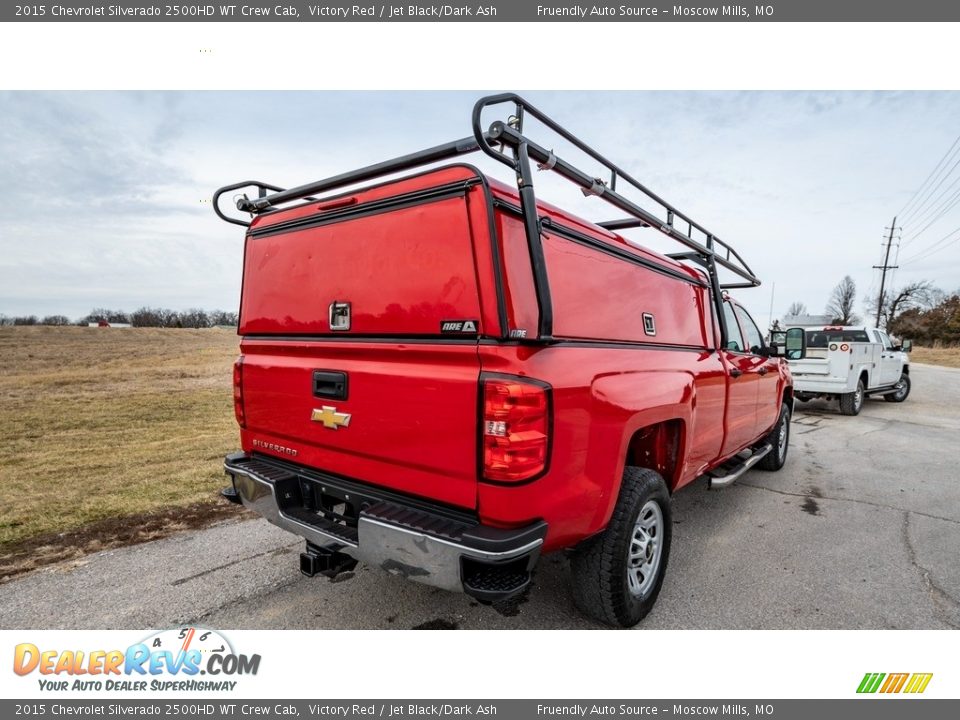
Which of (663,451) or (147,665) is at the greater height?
(663,451)

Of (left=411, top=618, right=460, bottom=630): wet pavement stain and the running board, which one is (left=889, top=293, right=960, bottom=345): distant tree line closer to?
the running board

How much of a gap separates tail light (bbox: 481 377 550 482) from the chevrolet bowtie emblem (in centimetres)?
86

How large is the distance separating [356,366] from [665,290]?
7.27 feet

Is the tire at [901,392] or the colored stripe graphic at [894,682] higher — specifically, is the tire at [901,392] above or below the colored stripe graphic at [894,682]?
above

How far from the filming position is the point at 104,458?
247 inches

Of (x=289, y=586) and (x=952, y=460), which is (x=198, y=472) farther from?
(x=952, y=460)

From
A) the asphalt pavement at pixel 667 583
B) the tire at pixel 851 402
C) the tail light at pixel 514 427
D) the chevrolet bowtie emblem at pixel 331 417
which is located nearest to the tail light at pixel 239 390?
the chevrolet bowtie emblem at pixel 331 417

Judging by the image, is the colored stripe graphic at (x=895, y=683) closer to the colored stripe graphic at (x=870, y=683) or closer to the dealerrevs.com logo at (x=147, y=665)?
the colored stripe graphic at (x=870, y=683)

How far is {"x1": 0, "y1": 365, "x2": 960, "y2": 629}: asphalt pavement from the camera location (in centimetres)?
289

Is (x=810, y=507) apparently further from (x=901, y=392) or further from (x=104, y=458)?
(x=901, y=392)

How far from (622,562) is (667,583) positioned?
90 cm

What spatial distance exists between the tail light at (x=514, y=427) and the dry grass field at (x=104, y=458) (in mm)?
3298

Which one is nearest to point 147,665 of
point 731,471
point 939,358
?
point 731,471

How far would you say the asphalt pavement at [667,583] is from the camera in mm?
2889
